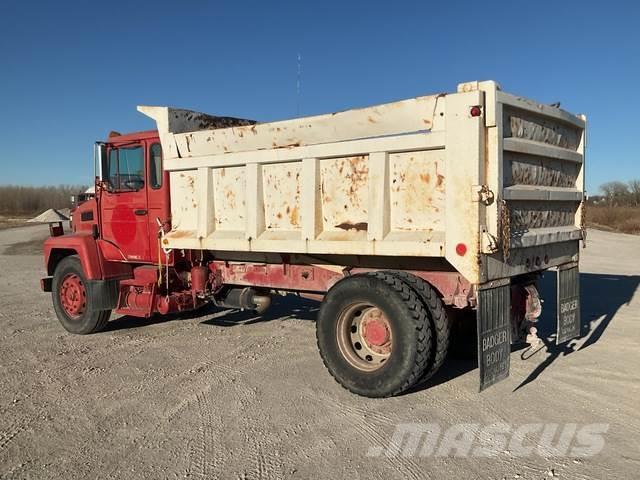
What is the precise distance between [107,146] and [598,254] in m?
16.3

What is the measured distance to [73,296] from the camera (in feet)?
25.4

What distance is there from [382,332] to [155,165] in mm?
3686

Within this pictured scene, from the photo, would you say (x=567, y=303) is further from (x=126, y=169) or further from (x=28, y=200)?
(x=28, y=200)

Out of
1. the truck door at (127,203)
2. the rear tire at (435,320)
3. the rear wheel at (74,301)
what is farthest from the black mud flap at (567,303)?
the rear wheel at (74,301)

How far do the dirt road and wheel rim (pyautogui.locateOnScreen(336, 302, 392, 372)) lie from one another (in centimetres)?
35

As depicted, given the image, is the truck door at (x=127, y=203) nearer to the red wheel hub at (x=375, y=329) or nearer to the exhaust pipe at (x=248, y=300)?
the exhaust pipe at (x=248, y=300)

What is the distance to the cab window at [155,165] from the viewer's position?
6.82 meters

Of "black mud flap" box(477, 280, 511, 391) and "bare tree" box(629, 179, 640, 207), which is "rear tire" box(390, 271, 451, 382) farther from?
"bare tree" box(629, 179, 640, 207)

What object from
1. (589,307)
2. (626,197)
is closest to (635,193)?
(626,197)

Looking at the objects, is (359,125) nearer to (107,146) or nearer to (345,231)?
(345,231)

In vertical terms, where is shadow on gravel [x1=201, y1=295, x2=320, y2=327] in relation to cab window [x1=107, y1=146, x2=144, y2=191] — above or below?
below

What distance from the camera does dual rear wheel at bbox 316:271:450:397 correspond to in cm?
464

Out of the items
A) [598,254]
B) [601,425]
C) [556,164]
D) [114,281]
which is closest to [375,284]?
[601,425]

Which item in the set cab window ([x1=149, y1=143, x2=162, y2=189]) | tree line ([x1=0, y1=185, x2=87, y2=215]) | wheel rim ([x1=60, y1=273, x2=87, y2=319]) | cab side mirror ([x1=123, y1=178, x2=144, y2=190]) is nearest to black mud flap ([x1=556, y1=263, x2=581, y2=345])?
cab window ([x1=149, y1=143, x2=162, y2=189])
